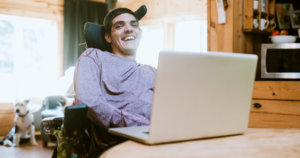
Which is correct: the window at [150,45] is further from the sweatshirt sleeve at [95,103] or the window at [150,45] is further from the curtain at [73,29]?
the sweatshirt sleeve at [95,103]

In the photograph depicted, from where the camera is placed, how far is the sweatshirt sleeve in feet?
4.34

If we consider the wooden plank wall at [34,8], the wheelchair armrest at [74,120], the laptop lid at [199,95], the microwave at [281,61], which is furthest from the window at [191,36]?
the laptop lid at [199,95]

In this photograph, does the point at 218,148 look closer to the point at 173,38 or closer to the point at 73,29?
the point at 173,38

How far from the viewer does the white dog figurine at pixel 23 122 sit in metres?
4.11

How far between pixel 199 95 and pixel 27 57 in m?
4.95

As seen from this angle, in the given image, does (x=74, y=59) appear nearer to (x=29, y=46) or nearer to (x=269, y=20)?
(x=29, y=46)

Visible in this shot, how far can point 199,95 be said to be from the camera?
0.86 metres

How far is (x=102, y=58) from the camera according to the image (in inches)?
60.7

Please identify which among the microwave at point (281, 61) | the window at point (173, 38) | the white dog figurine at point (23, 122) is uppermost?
the window at point (173, 38)

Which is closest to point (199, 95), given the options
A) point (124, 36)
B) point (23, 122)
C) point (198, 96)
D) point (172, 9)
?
point (198, 96)

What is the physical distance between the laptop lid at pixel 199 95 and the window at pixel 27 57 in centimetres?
464

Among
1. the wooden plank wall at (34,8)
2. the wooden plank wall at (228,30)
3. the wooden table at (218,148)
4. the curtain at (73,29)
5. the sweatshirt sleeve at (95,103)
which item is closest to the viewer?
the wooden table at (218,148)

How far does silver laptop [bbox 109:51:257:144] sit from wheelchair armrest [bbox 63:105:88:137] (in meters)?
0.32

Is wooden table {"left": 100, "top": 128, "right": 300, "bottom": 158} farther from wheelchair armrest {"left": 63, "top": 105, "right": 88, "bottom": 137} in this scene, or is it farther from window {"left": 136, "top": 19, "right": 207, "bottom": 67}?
window {"left": 136, "top": 19, "right": 207, "bottom": 67}
